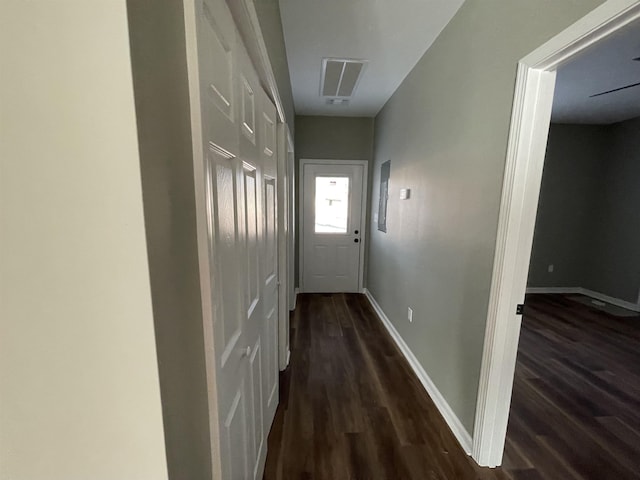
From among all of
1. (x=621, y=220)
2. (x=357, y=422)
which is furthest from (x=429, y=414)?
(x=621, y=220)

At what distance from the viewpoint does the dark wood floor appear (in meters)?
1.50

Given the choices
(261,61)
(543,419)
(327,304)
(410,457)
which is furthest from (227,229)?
(327,304)

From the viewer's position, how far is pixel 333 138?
3953mm

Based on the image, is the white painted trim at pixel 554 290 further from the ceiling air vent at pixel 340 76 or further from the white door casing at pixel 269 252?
the white door casing at pixel 269 252

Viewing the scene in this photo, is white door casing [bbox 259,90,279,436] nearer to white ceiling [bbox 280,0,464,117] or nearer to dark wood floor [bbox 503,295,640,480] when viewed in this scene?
white ceiling [bbox 280,0,464,117]

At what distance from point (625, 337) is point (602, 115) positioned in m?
2.86

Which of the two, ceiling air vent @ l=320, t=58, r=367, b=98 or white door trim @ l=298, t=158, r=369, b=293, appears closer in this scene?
ceiling air vent @ l=320, t=58, r=367, b=98

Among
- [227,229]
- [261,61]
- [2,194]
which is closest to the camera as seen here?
[2,194]

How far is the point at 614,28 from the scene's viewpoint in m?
0.89

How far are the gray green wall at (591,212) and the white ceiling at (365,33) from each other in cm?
326

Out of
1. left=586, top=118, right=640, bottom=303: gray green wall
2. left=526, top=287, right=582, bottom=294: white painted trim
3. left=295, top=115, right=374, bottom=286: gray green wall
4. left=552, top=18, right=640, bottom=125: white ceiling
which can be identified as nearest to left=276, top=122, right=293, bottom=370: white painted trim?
left=552, top=18, right=640, bottom=125: white ceiling

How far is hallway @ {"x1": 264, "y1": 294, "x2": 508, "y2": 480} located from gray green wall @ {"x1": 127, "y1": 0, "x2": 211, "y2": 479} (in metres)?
1.20

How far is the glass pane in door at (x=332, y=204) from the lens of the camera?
4.07 metres

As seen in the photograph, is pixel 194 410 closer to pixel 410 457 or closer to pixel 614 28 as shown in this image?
pixel 410 457
